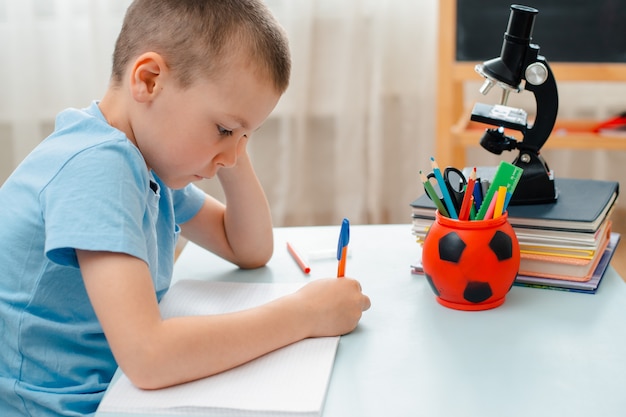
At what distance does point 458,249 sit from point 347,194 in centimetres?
171

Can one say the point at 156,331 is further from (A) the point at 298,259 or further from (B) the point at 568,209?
(B) the point at 568,209

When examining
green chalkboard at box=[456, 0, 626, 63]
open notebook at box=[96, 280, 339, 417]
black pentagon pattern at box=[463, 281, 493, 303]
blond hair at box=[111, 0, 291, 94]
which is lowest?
green chalkboard at box=[456, 0, 626, 63]

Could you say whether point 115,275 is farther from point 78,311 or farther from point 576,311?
point 576,311

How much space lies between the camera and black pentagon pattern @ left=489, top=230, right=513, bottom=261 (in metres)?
0.86

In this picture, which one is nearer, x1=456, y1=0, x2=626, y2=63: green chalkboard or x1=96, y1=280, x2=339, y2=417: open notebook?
x1=96, y1=280, x2=339, y2=417: open notebook

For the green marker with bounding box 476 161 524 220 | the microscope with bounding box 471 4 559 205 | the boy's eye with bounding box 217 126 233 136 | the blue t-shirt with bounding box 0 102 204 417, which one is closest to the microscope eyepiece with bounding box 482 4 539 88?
the microscope with bounding box 471 4 559 205

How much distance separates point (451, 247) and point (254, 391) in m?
0.29

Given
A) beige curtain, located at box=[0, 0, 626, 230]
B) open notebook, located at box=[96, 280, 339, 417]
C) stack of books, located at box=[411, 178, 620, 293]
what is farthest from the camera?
beige curtain, located at box=[0, 0, 626, 230]

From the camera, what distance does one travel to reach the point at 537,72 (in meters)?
0.99

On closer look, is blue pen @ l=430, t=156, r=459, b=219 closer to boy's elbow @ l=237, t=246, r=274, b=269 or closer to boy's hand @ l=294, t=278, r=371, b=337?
boy's hand @ l=294, t=278, r=371, b=337

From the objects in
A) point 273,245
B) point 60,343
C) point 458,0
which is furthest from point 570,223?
point 458,0

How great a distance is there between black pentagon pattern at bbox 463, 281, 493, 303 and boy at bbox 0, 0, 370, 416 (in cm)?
12

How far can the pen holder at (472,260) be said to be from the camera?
0.86 metres

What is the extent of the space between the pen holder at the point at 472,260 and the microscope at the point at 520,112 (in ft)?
0.46
